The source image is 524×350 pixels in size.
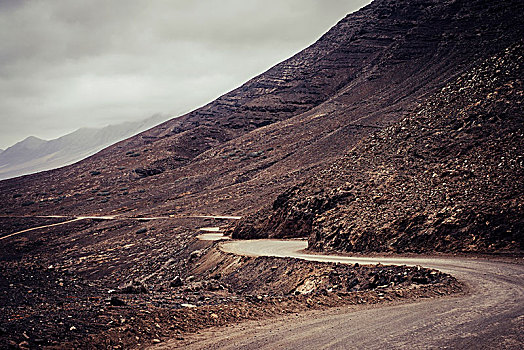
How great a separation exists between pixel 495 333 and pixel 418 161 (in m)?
17.3

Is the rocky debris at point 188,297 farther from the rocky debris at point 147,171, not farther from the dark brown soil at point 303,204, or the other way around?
the rocky debris at point 147,171

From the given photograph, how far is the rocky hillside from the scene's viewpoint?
17.9 meters

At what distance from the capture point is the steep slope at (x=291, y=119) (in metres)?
63.5

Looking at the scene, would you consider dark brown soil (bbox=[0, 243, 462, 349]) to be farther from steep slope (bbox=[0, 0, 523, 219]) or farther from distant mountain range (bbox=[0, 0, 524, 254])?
steep slope (bbox=[0, 0, 523, 219])

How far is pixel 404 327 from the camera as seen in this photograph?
8680 millimetres

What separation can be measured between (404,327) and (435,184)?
14061 millimetres

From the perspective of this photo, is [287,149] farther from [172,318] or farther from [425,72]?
[172,318]

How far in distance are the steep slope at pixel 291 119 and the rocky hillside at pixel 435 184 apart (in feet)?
56.4

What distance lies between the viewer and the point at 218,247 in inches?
1124

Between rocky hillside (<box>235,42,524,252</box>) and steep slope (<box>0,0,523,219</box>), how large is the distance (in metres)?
17.2

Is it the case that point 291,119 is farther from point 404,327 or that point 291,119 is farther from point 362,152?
point 404,327

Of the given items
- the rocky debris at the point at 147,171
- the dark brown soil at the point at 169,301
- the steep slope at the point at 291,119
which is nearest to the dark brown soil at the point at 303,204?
the dark brown soil at the point at 169,301

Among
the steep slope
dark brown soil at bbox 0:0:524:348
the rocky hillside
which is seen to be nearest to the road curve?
dark brown soil at bbox 0:0:524:348

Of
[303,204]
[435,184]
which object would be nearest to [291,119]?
[303,204]
